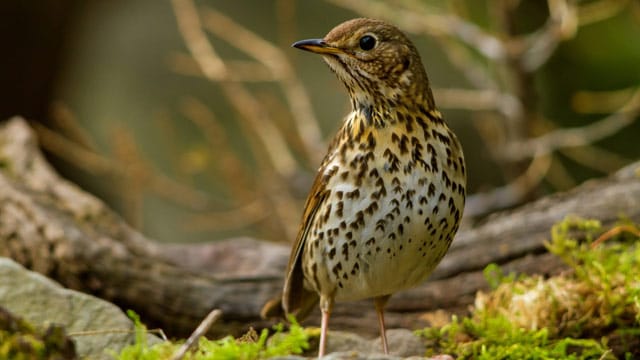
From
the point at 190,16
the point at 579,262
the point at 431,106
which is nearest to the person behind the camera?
the point at 431,106

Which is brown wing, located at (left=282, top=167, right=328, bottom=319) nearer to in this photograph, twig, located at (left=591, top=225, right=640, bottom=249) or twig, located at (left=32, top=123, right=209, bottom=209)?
twig, located at (left=591, top=225, right=640, bottom=249)

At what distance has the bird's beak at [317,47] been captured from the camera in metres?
2.99

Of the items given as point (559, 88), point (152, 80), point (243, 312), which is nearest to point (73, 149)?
point (152, 80)

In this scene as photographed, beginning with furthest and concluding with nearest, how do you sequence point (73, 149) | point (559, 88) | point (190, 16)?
point (559, 88) → point (73, 149) → point (190, 16)

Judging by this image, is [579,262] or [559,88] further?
[559,88]

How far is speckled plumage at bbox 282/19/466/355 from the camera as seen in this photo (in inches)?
116

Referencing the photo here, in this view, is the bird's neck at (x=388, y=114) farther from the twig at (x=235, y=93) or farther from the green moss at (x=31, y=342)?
the twig at (x=235, y=93)

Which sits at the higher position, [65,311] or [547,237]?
A: [547,237]

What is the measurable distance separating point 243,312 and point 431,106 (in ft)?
4.29

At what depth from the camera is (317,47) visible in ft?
9.86

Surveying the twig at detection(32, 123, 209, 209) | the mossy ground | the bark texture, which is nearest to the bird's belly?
the mossy ground

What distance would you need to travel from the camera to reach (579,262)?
3.63m

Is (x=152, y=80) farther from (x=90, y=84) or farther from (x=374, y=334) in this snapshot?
(x=374, y=334)

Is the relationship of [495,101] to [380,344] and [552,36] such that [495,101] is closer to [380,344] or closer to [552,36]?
[552,36]
